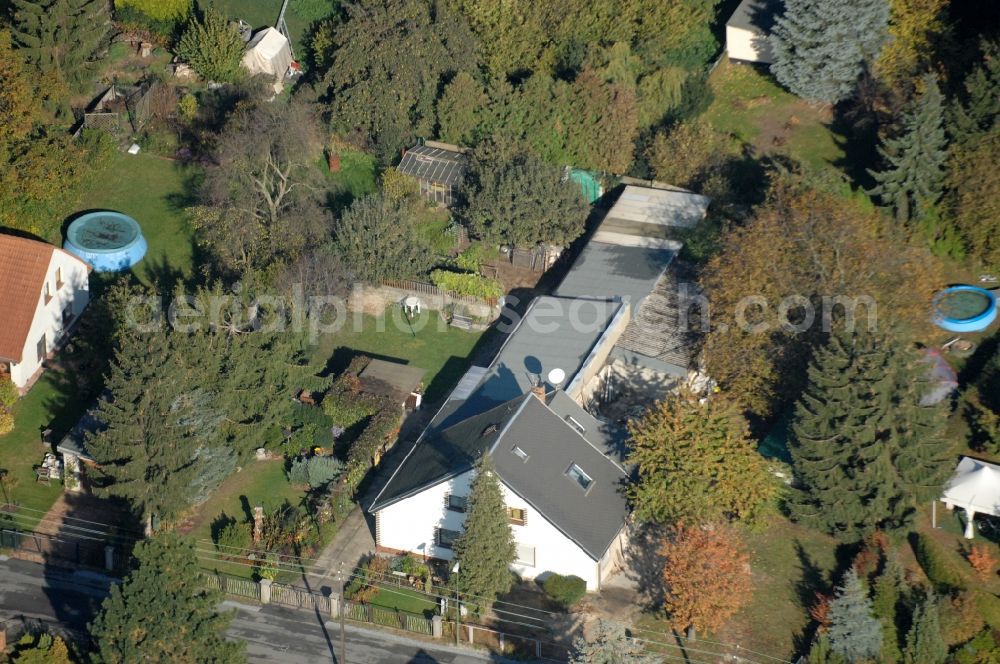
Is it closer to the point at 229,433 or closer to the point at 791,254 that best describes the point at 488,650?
the point at 229,433

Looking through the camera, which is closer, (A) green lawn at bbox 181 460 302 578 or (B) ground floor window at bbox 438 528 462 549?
(B) ground floor window at bbox 438 528 462 549

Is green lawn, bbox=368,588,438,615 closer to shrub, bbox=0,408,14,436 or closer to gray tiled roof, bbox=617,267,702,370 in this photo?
gray tiled roof, bbox=617,267,702,370

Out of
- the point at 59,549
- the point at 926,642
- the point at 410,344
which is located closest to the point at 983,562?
the point at 926,642

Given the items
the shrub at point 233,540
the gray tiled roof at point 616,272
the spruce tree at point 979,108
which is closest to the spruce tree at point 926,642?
the gray tiled roof at point 616,272

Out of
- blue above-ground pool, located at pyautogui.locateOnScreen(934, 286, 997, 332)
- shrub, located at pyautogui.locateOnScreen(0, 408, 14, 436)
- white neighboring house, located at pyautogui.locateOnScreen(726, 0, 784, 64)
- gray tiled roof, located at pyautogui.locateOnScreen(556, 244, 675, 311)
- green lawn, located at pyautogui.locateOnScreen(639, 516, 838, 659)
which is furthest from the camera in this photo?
white neighboring house, located at pyautogui.locateOnScreen(726, 0, 784, 64)

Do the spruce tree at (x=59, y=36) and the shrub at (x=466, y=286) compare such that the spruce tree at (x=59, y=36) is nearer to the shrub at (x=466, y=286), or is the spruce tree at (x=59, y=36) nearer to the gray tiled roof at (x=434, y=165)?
the gray tiled roof at (x=434, y=165)

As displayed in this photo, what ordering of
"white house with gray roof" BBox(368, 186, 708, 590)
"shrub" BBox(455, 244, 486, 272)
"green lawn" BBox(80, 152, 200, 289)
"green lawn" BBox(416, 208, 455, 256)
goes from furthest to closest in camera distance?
1. "green lawn" BBox(416, 208, 455, 256)
2. "shrub" BBox(455, 244, 486, 272)
3. "green lawn" BBox(80, 152, 200, 289)
4. "white house with gray roof" BBox(368, 186, 708, 590)

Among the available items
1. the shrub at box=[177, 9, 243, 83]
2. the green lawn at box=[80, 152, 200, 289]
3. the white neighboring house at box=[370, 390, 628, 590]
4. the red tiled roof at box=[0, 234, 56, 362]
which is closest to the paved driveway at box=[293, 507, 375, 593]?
the white neighboring house at box=[370, 390, 628, 590]
